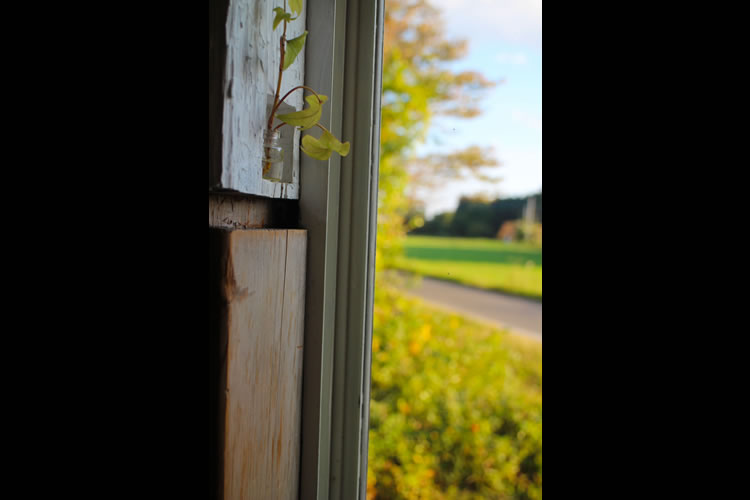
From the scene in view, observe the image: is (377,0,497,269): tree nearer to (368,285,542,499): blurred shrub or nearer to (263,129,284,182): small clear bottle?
(368,285,542,499): blurred shrub

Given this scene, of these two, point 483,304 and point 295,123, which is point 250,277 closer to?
point 295,123

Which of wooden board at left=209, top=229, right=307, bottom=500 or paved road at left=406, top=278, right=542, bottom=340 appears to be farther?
paved road at left=406, top=278, right=542, bottom=340

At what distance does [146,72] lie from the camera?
0.55 meters

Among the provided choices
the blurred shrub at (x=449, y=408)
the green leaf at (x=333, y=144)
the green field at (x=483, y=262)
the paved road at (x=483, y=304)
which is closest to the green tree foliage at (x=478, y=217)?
the green field at (x=483, y=262)

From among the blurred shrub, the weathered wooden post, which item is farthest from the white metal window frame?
the blurred shrub

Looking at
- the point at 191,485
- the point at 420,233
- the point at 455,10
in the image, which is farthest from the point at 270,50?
the point at 420,233

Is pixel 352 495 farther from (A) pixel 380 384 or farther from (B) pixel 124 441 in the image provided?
(A) pixel 380 384

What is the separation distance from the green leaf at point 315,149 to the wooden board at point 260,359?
0.13 m

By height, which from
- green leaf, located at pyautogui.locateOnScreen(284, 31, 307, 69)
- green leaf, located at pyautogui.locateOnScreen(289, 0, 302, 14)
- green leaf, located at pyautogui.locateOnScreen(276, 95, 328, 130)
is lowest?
green leaf, located at pyautogui.locateOnScreen(276, 95, 328, 130)

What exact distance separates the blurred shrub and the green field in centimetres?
25

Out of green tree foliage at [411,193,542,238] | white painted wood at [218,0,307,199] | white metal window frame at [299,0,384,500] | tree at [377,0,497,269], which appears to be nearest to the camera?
white painted wood at [218,0,307,199]

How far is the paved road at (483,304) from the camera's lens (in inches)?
65.0

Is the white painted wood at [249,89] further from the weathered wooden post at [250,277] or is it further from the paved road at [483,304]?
the paved road at [483,304]

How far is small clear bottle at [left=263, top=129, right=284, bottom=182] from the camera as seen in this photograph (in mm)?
693
